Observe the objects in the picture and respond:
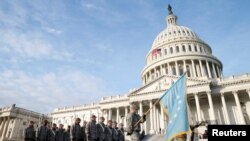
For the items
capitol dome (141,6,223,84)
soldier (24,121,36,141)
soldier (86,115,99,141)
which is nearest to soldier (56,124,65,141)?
soldier (24,121,36,141)

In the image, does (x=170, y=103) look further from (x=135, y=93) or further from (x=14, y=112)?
(x=14, y=112)

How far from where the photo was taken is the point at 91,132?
11.7 meters

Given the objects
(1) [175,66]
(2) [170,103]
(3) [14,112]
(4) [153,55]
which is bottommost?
(2) [170,103]

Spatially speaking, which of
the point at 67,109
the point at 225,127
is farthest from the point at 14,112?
the point at 225,127

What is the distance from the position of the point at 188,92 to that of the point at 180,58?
1860 cm

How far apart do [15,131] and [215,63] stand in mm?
53932

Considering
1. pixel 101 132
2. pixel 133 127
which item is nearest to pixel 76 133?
pixel 101 132

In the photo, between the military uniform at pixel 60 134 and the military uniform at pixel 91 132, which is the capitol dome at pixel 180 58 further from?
the military uniform at pixel 91 132

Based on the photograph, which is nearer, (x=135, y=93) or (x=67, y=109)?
(x=135, y=93)

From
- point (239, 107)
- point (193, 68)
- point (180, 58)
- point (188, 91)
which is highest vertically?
point (180, 58)

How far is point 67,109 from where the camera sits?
195 feet

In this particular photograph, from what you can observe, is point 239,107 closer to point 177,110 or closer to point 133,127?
point 133,127

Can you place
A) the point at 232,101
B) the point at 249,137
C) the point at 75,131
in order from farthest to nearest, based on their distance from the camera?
the point at 232,101 → the point at 75,131 → the point at 249,137

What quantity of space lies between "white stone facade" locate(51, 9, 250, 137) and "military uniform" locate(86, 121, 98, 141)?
11.5 meters
